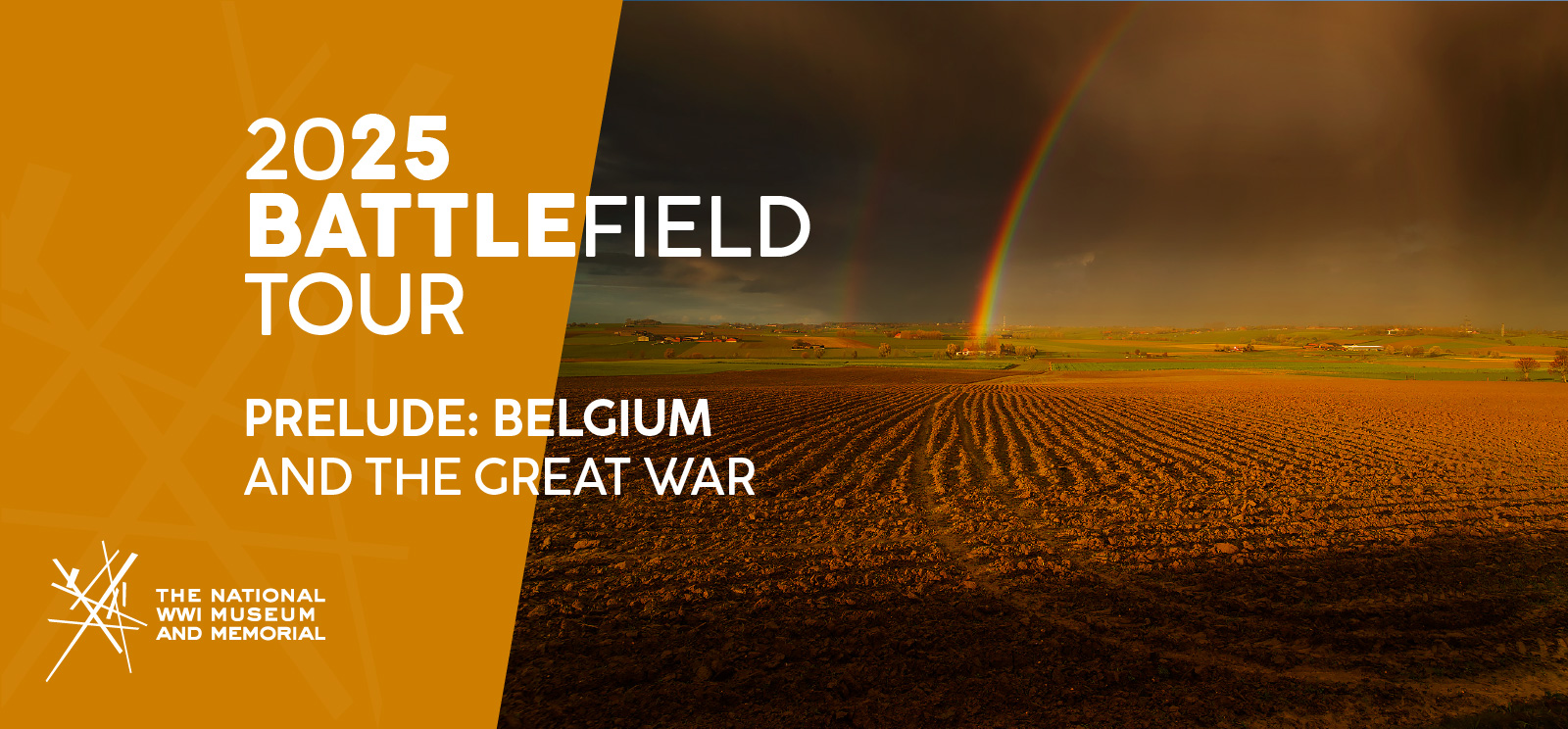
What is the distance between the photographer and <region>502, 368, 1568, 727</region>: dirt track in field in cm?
586

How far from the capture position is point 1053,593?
27.2ft

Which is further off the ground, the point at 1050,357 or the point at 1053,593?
the point at 1050,357

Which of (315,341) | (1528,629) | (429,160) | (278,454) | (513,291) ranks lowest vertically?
(1528,629)

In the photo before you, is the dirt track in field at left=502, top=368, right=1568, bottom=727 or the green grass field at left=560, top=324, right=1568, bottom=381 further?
the green grass field at left=560, top=324, right=1568, bottom=381

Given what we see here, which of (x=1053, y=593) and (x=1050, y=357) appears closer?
(x=1053, y=593)

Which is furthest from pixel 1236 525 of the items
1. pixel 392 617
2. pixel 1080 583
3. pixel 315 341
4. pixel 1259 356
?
pixel 1259 356

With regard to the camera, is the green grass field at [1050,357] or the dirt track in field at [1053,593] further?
the green grass field at [1050,357]

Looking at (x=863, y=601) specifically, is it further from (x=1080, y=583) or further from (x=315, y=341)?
(x=315, y=341)

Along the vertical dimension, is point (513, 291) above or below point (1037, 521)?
above

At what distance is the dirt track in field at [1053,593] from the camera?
586 centimetres

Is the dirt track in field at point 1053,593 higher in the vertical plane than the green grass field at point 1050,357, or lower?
lower

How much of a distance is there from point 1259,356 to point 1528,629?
125905mm

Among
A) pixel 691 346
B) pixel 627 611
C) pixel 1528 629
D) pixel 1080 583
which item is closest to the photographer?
pixel 1528 629

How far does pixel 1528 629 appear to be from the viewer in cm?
731
